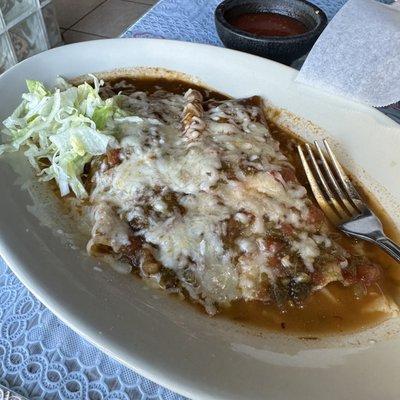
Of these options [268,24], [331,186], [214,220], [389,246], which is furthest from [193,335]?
[268,24]

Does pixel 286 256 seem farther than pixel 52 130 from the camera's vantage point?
No

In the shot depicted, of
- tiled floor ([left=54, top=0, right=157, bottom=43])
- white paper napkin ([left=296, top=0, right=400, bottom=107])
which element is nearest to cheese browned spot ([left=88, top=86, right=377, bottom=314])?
white paper napkin ([left=296, top=0, right=400, bottom=107])

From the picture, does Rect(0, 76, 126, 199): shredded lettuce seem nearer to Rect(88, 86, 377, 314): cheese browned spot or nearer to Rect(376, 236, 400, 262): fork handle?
Rect(88, 86, 377, 314): cheese browned spot

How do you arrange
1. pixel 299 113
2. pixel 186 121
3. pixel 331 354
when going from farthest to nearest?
pixel 299 113, pixel 186 121, pixel 331 354

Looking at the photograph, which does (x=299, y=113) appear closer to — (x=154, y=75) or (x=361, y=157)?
(x=361, y=157)

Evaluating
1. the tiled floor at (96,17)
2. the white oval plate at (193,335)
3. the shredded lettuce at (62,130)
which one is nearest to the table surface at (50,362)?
the white oval plate at (193,335)

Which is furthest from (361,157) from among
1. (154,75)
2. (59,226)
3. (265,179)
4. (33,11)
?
(33,11)
